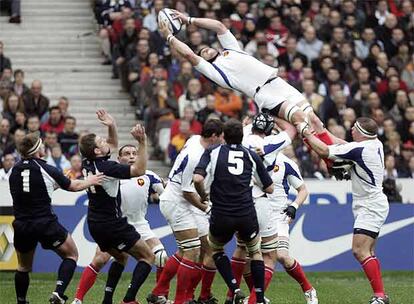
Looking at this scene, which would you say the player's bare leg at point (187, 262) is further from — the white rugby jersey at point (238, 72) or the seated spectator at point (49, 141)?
the seated spectator at point (49, 141)

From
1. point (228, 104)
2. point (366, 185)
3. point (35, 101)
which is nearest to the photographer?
point (366, 185)

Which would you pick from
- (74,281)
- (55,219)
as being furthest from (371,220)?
(74,281)

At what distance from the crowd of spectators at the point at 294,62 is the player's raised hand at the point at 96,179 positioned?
8905 mm

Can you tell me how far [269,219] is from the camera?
1598 cm

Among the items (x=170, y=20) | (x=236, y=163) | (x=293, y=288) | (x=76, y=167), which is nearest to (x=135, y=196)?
(x=236, y=163)

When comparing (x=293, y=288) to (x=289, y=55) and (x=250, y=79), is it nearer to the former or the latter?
(x=250, y=79)

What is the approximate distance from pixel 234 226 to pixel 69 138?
9316 mm

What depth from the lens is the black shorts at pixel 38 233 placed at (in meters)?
15.3

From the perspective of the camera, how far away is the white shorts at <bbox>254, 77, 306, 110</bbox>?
1694cm

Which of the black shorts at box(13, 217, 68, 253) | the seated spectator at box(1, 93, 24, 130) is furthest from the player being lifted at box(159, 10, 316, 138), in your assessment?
the seated spectator at box(1, 93, 24, 130)

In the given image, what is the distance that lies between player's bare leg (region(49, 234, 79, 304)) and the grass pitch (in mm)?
1661

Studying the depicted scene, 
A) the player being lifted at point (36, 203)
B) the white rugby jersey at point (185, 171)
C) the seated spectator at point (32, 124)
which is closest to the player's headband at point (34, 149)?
the player being lifted at point (36, 203)

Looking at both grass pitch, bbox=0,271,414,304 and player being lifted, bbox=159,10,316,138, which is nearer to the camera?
player being lifted, bbox=159,10,316,138

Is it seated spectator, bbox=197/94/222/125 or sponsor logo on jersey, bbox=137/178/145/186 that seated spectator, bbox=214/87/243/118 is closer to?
seated spectator, bbox=197/94/222/125
